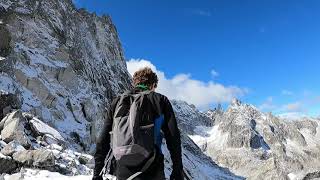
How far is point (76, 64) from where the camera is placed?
227ft

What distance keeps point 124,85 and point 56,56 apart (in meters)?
57.4

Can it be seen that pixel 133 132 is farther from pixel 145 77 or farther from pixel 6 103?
pixel 6 103

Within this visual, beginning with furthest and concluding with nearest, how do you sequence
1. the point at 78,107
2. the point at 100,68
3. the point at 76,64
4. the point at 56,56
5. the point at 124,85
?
the point at 124,85
the point at 100,68
the point at 76,64
the point at 56,56
the point at 78,107

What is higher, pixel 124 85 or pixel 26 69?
pixel 124 85

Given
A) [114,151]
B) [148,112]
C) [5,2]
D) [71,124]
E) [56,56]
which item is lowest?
[114,151]

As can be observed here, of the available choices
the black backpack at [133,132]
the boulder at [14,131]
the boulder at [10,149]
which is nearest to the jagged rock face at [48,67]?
the boulder at [14,131]

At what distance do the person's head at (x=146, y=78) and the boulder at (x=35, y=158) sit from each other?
978 cm

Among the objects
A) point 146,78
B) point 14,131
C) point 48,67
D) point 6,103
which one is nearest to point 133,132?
point 146,78

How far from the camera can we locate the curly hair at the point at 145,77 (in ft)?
19.6

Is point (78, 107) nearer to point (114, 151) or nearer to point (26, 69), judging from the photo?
point (26, 69)

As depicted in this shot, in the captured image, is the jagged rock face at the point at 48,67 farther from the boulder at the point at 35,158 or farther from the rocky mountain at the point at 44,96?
the boulder at the point at 35,158

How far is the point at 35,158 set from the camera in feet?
49.6

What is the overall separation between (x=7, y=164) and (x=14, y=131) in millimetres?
4607

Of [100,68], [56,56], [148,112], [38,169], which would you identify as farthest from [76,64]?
[148,112]
